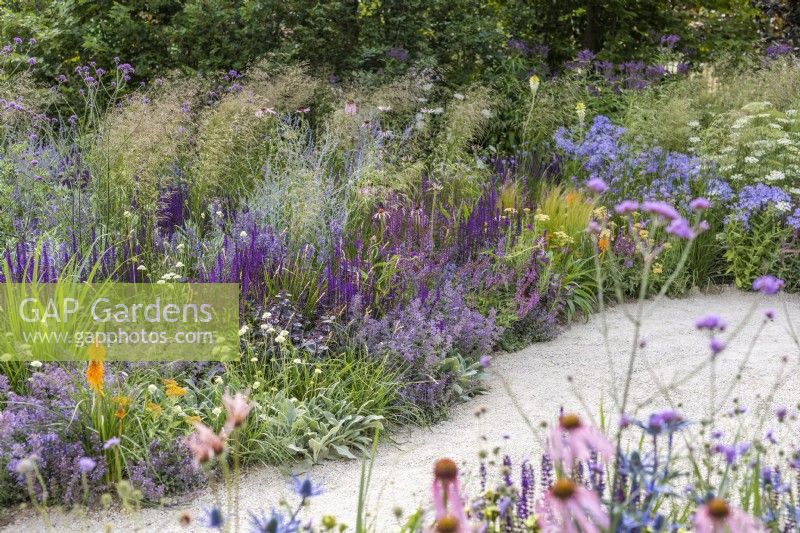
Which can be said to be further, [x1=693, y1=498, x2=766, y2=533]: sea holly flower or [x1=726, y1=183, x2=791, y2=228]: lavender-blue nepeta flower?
[x1=726, y1=183, x2=791, y2=228]: lavender-blue nepeta flower

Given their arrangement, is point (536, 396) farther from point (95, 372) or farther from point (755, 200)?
point (755, 200)

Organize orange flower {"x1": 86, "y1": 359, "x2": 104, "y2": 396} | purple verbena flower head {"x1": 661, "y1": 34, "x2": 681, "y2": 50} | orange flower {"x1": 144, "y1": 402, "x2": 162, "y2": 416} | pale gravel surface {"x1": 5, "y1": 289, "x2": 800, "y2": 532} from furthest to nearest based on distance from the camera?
purple verbena flower head {"x1": 661, "y1": 34, "x2": 681, "y2": 50} < orange flower {"x1": 144, "y1": 402, "x2": 162, "y2": 416} < pale gravel surface {"x1": 5, "y1": 289, "x2": 800, "y2": 532} < orange flower {"x1": 86, "y1": 359, "x2": 104, "y2": 396}

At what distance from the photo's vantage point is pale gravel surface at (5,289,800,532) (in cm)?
296

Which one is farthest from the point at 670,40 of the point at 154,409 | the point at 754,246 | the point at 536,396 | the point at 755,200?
the point at 154,409

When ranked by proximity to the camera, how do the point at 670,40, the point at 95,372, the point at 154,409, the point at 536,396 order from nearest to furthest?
the point at 95,372 → the point at 154,409 → the point at 536,396 → the point at 670,40

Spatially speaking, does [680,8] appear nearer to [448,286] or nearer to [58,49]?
[58,49]

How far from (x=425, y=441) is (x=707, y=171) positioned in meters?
3.55

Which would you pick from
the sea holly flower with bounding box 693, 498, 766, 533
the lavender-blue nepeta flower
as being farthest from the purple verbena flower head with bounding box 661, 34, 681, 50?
the sea holly flower with bounding box 693, 498, 766, 533

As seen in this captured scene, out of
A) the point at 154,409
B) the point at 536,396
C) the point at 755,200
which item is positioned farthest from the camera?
the point at 755,200

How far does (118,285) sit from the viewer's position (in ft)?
12.8

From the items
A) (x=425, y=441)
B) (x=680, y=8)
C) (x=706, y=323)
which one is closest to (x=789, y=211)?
(x=425, y=441)

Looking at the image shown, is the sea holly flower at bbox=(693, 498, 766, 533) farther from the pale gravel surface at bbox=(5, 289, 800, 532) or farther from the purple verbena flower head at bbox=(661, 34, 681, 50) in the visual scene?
the purple verbena flower head at bbox=(661, 34, 681, 50)

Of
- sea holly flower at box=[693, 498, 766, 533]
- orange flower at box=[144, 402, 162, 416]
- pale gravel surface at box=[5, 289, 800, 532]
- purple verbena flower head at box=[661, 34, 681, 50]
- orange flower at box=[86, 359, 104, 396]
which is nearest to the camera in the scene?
sea holly flower at box=[693, 498, 766, 533]

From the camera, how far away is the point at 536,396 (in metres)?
4.02
